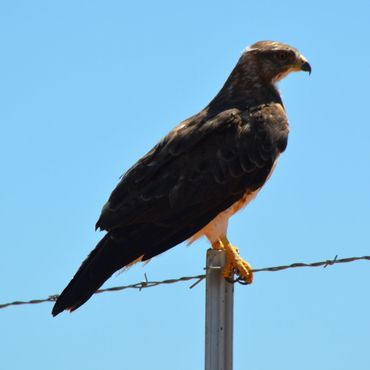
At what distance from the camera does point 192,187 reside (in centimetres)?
795

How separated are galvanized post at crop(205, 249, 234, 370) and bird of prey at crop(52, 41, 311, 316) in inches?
27.7

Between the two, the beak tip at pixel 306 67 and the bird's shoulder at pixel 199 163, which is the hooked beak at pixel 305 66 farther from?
the bird's shoulder at pixel 199 163

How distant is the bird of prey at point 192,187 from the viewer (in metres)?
7.32

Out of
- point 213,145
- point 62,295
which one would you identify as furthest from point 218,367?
point 213,145

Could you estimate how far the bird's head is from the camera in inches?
371

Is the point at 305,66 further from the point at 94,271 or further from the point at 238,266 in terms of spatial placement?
the point at 94,271

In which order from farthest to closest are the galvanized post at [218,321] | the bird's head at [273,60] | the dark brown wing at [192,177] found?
the bird's head at [273,60]
the dark brown wing at [192,177]
the galvanized post at [218,321]

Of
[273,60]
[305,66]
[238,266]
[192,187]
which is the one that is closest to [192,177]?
[192,187]

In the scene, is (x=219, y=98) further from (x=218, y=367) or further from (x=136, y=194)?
(x=218, y=367)

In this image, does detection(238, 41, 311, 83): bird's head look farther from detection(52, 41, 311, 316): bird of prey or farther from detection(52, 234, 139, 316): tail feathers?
detection(52, 234, 139, 316): tail feathers

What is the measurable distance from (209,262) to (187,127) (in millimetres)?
2494

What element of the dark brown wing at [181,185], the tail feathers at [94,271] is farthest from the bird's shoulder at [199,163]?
the tail feathers at [94,271]

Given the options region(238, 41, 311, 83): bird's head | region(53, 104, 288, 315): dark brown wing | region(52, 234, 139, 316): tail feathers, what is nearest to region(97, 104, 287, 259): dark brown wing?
region(53, 104, 288, 315): dark brown wing

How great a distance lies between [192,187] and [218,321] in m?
2.16
